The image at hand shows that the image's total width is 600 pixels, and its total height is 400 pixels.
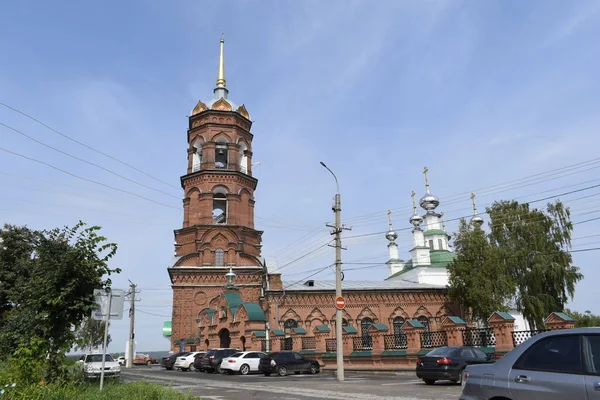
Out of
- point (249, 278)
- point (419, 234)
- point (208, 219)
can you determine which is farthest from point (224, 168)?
point (419, 234)

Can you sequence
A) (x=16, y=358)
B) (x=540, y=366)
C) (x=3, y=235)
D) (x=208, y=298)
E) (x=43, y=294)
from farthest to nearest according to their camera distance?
(x=208, y=298) → (x=3, y=235) → (x=43, y=294) → (x=16, y=358) → (x=540, y=366)

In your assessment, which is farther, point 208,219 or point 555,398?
point 208,219

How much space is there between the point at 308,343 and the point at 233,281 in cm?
1042

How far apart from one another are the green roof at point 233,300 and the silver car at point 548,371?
2943 centimetres

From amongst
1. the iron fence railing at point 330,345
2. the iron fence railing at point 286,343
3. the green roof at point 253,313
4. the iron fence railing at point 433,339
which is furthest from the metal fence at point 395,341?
the green roof at point 253,313

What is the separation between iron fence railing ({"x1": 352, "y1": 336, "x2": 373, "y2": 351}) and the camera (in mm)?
26198

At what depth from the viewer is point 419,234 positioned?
57094mm

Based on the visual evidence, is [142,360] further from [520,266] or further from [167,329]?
[520,266]

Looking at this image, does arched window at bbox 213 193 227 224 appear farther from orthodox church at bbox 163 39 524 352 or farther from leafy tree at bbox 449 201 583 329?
leafy tree at bbox 449 201 583 329

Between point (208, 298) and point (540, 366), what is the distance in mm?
34353

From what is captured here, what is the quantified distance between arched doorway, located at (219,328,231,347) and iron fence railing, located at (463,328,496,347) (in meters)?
18.6

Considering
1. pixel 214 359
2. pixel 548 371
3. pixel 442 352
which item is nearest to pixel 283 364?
pixel 214 359

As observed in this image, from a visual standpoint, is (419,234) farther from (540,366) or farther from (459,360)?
(540,366)

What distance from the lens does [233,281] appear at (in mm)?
37594
